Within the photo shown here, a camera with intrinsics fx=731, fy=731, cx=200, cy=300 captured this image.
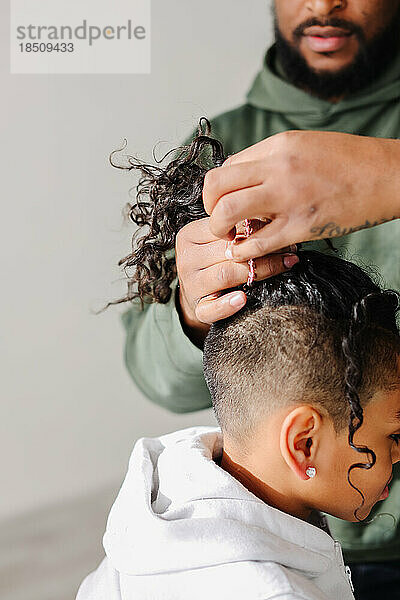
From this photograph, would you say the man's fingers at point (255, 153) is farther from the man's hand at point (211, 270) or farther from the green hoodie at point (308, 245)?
the green hoodie at point (308, 245)

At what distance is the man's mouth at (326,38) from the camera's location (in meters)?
1.42

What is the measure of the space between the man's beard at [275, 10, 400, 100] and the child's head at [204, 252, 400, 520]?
0.78 m

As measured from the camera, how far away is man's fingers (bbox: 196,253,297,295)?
0.76m

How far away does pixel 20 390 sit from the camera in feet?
5.17

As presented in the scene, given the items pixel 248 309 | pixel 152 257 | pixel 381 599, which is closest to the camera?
pixel 248 309

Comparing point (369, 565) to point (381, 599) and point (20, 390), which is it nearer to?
point (381, 599)

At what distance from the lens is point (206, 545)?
714mm

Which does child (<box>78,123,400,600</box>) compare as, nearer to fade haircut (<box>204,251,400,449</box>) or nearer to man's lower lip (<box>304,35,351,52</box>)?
fade haircut (<box>204,251,400,449</box>)

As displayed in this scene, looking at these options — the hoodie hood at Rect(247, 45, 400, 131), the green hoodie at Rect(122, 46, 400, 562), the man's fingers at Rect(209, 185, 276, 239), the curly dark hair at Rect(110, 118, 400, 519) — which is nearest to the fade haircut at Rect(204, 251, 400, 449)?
the curly dark hair at Rect(110, 118, 400, 519)

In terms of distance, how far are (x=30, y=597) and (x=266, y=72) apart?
1.24 metres

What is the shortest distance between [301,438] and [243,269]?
0.62ft

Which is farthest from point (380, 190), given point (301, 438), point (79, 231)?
point (79, 231)

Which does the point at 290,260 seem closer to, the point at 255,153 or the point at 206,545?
the point at 255,153

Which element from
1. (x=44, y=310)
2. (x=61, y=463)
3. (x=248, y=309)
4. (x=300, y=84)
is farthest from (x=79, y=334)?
(x=248, y=309)
